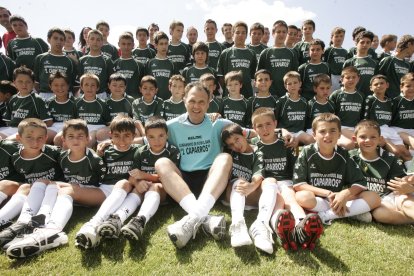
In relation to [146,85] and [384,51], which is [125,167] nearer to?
[146,85]

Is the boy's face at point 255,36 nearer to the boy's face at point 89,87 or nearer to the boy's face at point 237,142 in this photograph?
the boy's face at point 89,87

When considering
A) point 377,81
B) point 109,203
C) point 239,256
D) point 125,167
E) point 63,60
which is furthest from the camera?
point 63,60

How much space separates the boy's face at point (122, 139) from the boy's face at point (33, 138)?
0.91 metres

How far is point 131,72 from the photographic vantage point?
7.29 m

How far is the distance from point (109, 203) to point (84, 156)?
0.95 metres

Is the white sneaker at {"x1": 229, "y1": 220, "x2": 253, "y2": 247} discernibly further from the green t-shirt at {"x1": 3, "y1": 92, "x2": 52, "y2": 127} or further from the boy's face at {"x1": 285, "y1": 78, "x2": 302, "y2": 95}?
the green t-shirt at {"x1": 3, "y1": 92, "x2": 52, "y2": 127}

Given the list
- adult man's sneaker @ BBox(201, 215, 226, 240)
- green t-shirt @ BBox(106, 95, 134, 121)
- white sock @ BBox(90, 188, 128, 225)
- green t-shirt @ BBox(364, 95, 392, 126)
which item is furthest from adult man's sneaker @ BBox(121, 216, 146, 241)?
green t-shirt @ BBox(364, 95, 392, 126)

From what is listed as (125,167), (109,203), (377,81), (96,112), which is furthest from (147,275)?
(377,81)

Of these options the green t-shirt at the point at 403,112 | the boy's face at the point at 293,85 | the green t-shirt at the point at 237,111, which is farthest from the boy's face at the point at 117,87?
the green t-shirt at the point at 403,112

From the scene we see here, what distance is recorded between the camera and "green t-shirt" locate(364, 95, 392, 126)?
5895 mm

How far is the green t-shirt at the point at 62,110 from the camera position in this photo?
6.00 metres

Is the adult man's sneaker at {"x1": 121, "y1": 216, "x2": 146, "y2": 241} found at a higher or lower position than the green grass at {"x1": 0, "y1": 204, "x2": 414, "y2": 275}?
higher

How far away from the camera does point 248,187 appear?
3.61m

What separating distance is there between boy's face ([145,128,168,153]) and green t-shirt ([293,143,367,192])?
1798 millimetres
